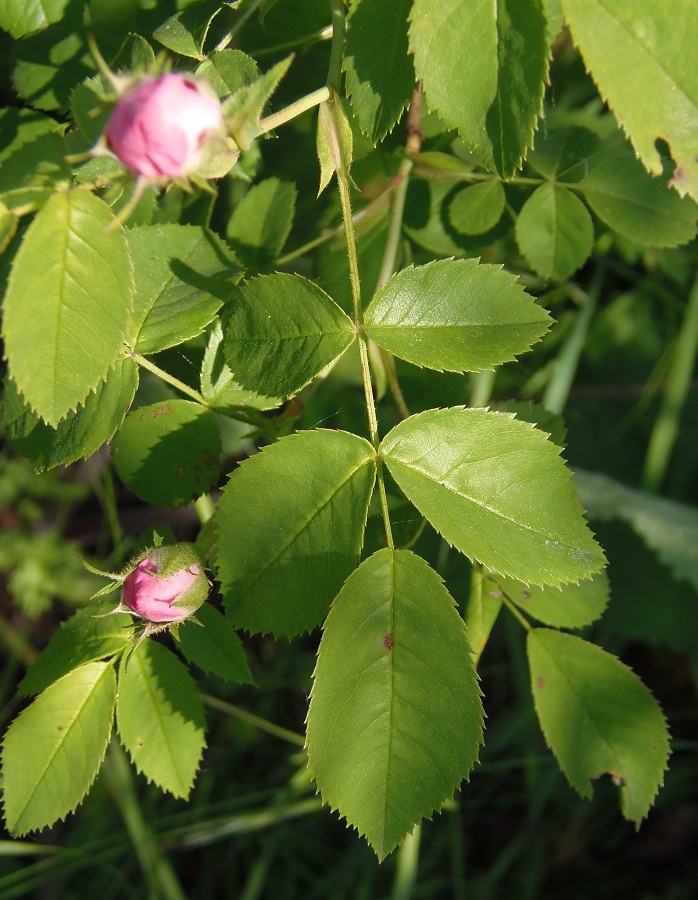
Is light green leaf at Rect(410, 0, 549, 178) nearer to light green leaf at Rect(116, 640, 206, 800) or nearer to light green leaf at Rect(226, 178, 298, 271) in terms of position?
light green leaf at Rect(226, 178, 298, 271)

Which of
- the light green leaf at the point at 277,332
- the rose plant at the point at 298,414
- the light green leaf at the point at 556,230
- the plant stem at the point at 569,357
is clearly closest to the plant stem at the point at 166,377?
the rose plant at the point at 298,414

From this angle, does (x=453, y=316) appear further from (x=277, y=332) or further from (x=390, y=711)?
(x=390, y=711)

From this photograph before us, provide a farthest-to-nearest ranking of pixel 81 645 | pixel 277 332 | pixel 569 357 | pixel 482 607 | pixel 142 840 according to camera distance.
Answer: pixel 569 357 < pixel 142 840 < pixel 482 607 < pixel 81 645 < pixel 277 332

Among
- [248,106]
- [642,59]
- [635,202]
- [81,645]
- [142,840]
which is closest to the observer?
[248,106]

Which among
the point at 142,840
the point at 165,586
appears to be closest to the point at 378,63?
the point at 165,586

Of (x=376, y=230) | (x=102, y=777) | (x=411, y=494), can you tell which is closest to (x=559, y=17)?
(x=376, y=230)

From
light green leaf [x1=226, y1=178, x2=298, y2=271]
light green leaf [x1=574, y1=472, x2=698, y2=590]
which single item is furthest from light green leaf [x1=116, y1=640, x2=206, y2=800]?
light green leaf [x1=574, y1=472, x2=698, y2=590]

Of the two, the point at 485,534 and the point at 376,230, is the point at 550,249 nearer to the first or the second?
the point at 376,230
